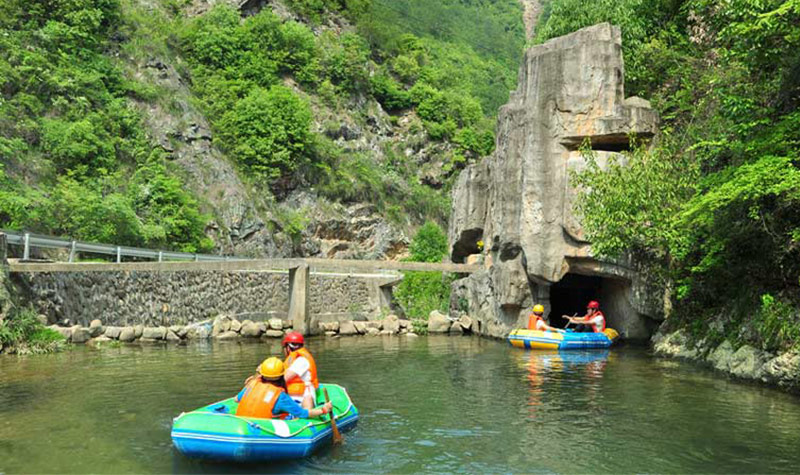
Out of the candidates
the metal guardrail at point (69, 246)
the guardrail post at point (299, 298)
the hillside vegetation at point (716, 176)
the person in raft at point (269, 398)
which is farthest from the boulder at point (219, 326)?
the person in raft at point (269, 398)

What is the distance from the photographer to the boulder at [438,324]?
30.7 metres

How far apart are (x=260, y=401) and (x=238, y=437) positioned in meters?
0.74

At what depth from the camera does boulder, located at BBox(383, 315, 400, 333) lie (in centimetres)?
3091

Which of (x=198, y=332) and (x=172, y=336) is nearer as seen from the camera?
(x=172, y=336)

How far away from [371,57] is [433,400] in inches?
2012

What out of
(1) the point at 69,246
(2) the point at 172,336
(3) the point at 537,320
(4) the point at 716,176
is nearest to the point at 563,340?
(3) the point at 537,320

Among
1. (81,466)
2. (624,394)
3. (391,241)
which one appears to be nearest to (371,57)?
(391,241)

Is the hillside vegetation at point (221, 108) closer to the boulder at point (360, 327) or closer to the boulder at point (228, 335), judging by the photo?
the boulder at point (228, 335)

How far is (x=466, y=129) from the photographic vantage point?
60.3 metres

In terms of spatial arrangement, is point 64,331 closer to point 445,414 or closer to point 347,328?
point 347,328

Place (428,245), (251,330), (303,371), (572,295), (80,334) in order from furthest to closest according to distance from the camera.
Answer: (428,245), (572,295), (251,330), (80,334), (303,371)

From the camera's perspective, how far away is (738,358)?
1764cm

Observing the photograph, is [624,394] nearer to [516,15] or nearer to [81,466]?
[81,466]

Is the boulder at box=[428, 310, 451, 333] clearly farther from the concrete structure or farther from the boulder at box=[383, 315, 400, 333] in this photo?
the concrete structure
